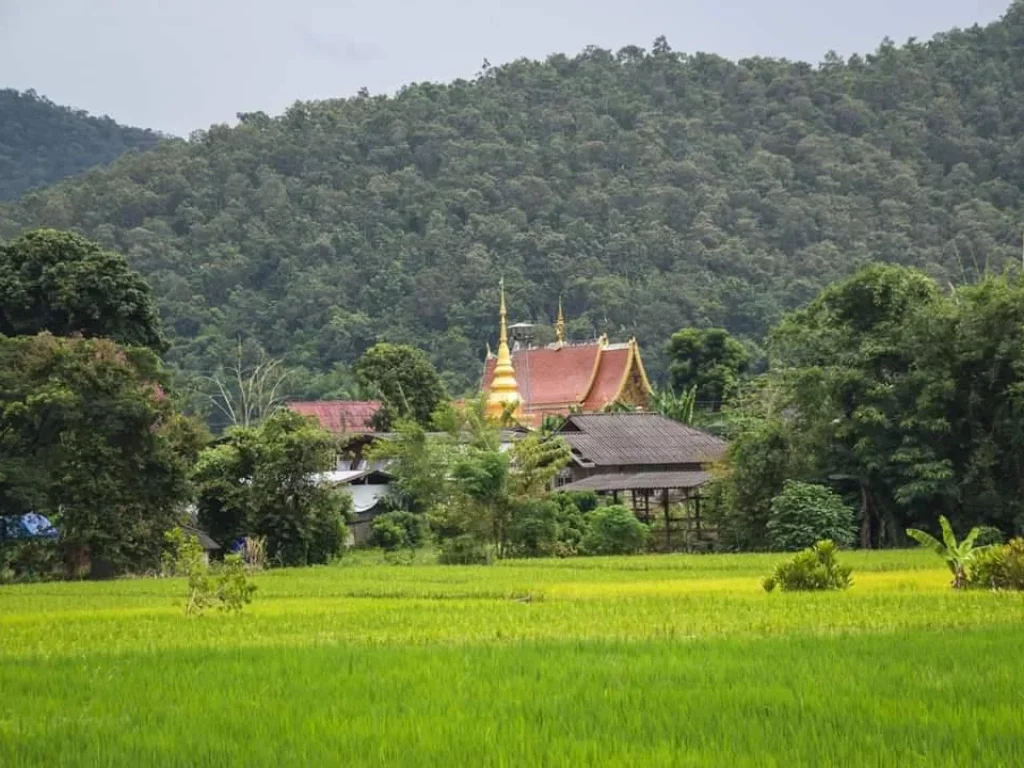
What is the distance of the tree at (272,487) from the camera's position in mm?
29984

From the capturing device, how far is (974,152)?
87.0 metres

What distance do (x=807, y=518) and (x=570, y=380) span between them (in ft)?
88.5

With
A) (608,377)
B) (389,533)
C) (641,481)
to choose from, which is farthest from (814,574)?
(608,377)

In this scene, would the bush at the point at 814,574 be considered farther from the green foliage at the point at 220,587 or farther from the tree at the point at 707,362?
the tree at the point at 707,362

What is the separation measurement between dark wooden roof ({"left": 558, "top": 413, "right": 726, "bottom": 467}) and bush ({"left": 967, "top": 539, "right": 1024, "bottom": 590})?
20.8 m

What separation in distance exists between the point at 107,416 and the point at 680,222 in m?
57.4

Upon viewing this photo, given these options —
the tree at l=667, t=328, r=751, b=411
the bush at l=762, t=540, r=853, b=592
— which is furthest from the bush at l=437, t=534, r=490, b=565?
the tree at l=667, t=328, r=751, b=411

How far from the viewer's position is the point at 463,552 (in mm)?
30812

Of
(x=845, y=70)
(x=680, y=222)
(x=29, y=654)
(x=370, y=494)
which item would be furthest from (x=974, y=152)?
(x=29, y=654)

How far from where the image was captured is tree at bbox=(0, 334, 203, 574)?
84.5 ft

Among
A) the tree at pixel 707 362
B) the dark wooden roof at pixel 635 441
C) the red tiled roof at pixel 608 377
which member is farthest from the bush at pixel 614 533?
the red tiled roof at pixel 608 377

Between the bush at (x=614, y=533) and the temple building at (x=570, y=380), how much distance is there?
20359 mm

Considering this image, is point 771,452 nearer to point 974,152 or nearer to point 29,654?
point 29,654

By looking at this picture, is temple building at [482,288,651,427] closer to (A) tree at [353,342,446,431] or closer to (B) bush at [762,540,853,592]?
(A) tree at [353,342,446,431]
